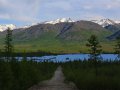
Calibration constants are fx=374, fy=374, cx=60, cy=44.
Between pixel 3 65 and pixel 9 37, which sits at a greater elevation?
pixel 9 37

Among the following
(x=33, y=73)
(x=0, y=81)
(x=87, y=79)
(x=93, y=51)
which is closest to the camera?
(x=0, y=81)

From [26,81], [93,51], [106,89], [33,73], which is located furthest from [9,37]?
[106,89]

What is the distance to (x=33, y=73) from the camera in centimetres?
4431

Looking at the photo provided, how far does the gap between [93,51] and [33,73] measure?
817 inches

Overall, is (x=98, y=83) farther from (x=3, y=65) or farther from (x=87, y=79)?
(x=3, y=65)

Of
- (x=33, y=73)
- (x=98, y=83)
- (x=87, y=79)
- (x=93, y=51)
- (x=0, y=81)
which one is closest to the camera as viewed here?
(x=0, y=81)

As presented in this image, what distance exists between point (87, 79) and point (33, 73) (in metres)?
9.30

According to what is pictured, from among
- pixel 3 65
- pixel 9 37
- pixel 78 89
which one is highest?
pixel 9 37

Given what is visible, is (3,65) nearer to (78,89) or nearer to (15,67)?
(15,67)

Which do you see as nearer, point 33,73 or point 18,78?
point 18,78

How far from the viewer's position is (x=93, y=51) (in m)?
63.0

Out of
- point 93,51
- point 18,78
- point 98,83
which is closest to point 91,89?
point 98,83

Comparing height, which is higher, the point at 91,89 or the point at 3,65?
the point at 3,65

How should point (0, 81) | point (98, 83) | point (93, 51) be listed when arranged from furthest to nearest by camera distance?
point (93, 51) < point (98, 83) < point (0, 81)
